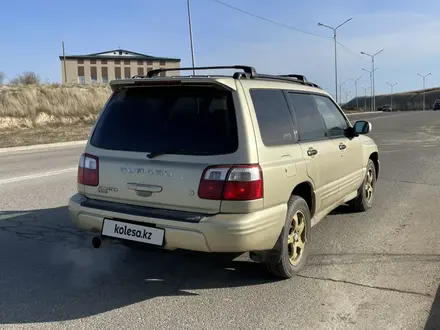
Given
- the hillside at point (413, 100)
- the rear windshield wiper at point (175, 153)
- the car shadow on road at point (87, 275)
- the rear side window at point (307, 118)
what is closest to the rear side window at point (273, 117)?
the rear side window at point (307, 118)

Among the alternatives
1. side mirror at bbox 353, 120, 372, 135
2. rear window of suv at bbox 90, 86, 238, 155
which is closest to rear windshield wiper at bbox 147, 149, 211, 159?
rear window of suv at bbox 90, 86, 238, 155

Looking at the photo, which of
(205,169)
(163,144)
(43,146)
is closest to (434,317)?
(205,169)

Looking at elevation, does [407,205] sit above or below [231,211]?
below

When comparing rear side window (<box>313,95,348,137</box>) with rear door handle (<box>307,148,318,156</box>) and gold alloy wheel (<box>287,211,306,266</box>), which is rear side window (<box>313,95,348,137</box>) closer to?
rear door handle (<box>307,148,318,156</box>)

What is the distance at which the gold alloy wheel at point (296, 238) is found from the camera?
14.5 feet

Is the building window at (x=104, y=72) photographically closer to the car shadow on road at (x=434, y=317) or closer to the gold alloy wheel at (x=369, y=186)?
the gold alloy wheel at (x=369, y=186)

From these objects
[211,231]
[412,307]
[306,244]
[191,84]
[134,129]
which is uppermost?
[191,84]

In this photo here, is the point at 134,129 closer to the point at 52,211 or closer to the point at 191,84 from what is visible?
the point at 191,84

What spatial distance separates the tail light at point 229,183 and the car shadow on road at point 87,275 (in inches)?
33.5

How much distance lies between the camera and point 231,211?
3754 mm

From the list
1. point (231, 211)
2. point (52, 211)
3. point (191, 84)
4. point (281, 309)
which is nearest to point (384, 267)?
point (281, 309)

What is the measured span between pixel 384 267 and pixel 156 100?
105 inches

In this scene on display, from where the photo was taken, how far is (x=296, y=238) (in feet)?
14.7

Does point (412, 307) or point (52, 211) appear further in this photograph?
point (52, 211)
